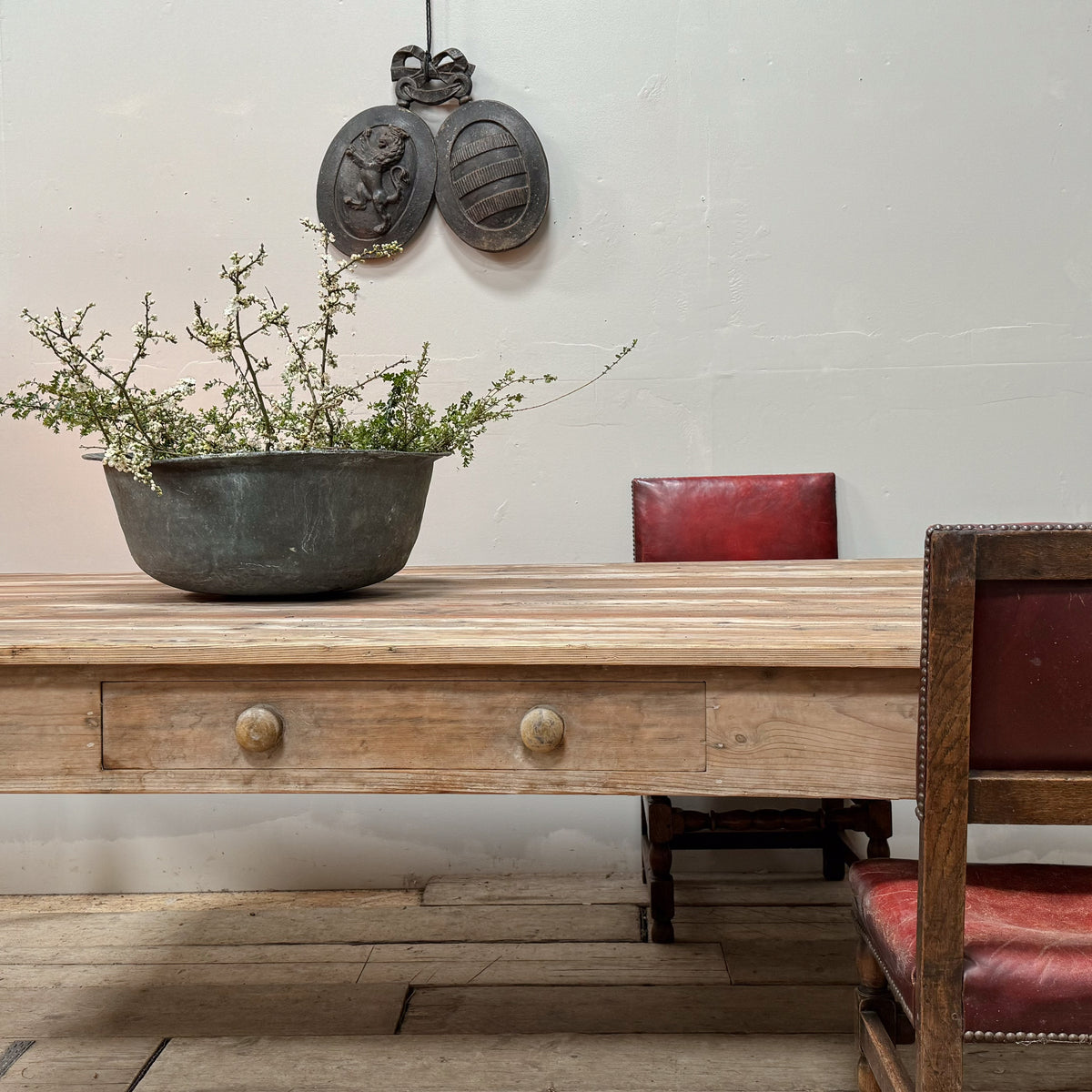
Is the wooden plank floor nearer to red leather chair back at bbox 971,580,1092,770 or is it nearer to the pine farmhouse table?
the pine farmhouse table

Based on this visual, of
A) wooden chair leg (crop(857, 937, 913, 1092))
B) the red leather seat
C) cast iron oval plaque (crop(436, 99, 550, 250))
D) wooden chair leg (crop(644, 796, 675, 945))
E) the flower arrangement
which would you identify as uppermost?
cast iron oval plaque (crop(436, 99, 550, 250))

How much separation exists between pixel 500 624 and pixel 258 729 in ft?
0.82

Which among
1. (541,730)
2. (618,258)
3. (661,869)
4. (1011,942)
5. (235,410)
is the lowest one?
(661,869)

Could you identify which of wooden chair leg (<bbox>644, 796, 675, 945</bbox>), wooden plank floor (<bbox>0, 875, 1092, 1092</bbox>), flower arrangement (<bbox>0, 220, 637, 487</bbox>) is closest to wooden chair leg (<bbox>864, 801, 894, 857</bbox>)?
wooden plank floor (<bbox>0, 875, 1092, 1092</bbox>)

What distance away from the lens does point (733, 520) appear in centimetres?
193

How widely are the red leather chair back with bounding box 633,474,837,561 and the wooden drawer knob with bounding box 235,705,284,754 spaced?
116 centimetres

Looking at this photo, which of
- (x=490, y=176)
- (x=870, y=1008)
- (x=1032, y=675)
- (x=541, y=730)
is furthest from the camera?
(x=490, y=176)

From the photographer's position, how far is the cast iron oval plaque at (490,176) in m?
2.14

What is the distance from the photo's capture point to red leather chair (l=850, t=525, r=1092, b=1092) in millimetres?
Answer: 684

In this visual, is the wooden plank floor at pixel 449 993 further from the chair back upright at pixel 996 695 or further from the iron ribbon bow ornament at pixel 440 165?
the iron ribbon bow ornament at pixel 440 165

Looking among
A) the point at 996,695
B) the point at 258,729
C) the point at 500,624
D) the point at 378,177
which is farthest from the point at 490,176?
the point at 996,695

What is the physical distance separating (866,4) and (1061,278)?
29.7 inches

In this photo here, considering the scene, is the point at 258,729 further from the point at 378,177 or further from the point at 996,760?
the point at 378,177

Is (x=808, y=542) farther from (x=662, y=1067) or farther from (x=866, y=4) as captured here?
(x=866, y=4)
